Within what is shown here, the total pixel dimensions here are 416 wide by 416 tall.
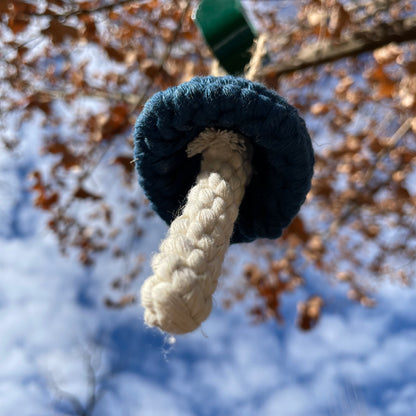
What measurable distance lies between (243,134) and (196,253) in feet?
0.77

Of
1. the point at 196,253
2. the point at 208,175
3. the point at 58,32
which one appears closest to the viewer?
the point at 196,253

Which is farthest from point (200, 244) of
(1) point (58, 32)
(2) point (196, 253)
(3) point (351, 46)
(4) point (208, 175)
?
(3) point (351, 46)

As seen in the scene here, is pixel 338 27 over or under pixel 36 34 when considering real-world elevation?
under

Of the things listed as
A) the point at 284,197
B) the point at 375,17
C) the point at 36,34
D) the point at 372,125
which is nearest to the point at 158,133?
the point at 284,197

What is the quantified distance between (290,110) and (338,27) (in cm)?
132

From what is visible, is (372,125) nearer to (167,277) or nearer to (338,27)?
(338,27)

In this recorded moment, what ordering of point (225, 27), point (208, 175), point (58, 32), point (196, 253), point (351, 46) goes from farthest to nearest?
point (351, 46) → point (58, 32) → point (225, 27) → point (208, 175) → point (196, 253)

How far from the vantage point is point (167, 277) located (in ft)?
1.20

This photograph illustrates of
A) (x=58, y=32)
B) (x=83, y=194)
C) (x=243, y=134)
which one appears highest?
(x=58, y=32)

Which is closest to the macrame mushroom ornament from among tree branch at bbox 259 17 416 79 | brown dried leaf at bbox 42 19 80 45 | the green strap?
the green strap

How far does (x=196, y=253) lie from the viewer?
39 cm

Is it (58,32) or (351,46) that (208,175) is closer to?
(58,32)

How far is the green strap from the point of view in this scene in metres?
0.63

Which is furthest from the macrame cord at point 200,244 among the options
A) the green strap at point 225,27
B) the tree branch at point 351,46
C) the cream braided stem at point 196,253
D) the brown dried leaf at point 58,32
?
the brown dried leaf at point 58,32
